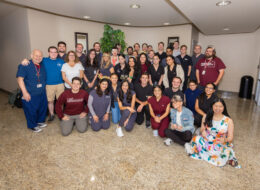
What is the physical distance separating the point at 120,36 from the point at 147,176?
4.92 meters

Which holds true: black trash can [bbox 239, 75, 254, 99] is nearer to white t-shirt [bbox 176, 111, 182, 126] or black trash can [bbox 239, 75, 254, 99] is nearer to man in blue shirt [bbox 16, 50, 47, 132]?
white t-shirt [bbox 176, 111, 182, 126]

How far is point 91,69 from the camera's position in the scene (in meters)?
3.72

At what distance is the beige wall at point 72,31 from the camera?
15.1ft

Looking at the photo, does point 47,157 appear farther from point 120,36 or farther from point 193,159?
point 120,36

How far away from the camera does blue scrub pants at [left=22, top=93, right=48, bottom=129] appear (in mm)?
2997

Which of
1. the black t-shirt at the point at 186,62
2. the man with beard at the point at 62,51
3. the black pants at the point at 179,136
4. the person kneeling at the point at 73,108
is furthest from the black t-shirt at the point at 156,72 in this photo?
the man with beard at the point at 62,51

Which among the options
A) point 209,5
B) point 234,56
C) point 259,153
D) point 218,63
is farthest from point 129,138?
point 234,56

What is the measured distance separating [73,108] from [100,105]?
0.50 m

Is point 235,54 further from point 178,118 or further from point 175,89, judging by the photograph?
point 178,118

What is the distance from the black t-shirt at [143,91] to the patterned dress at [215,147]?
4.66 feet

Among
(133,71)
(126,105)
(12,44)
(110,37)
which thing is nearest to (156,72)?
(133,71)

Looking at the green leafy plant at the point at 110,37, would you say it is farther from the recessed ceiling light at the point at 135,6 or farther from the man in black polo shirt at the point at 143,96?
the man in black polo shirt at the point at 143,96

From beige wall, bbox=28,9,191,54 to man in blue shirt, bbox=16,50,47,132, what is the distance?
2.06m

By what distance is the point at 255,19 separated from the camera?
14.9 ft
